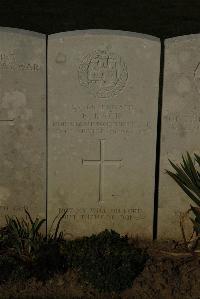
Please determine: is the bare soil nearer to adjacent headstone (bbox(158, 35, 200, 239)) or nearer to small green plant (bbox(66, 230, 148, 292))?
small green plant (bbox(66, 230, 148, 292))

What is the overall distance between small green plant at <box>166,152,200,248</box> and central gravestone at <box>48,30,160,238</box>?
0.80 feet

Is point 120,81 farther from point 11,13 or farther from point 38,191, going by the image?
point 11,13

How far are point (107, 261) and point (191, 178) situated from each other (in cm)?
113

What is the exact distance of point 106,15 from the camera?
36.7 ft

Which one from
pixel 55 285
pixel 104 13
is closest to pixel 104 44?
pixel 55 285

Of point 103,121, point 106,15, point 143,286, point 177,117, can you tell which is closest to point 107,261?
point 143,286

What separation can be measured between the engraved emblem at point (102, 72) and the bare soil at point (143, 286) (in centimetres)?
158

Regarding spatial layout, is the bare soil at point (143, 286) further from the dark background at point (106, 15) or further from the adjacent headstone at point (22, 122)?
the dark background at point (106, 15)

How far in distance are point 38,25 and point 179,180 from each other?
6.88 meters

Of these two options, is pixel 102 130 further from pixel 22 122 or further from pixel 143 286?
pixel 143 286

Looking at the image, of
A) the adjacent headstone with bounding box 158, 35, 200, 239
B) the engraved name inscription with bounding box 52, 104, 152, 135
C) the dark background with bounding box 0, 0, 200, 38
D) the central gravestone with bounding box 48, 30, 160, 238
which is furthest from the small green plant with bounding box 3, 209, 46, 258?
the dark background with bounding box 0, 0, 200, 38

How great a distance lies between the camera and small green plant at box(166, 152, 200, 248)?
4434 mm

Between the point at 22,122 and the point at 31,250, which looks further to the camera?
the point at 22,122

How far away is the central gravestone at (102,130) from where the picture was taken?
14.3 ft
